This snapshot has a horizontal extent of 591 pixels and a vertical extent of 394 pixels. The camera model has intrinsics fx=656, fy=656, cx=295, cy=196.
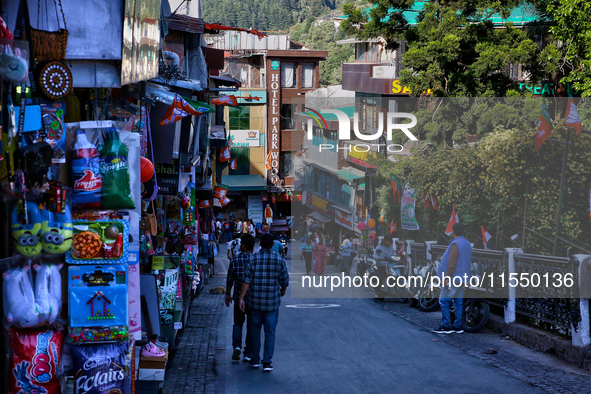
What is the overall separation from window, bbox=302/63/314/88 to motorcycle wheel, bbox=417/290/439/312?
133ft

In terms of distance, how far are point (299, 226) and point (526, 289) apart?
38.9m

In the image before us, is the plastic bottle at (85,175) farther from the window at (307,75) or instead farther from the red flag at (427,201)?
the window at (307,75)

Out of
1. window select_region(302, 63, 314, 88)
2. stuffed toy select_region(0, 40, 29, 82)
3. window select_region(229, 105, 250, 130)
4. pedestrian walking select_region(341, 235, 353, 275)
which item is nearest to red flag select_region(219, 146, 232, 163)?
pedestrian walking select_region(341, 235, 353, 275)

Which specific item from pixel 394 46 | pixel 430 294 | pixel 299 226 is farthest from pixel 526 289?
pixel 299 226

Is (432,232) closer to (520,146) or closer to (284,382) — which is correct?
(520,146)

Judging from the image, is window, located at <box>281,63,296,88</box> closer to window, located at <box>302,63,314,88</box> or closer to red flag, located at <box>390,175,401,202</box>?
window, located at <box>302,63,314,88</box>

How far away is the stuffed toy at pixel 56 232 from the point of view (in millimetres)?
5195

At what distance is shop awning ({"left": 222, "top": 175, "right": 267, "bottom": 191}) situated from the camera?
168 ft

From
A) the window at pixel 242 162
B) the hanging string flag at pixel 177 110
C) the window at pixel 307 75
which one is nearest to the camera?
the hanging string flag at pixel 177 110

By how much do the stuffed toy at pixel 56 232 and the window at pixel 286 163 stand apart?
156 feet

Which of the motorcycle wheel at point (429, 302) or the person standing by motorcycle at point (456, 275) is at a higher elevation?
the person standing by motorcycle at point (456, 275)

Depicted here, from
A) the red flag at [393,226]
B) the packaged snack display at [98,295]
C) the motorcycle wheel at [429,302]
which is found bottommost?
the motorcycle wheel at [429,302]

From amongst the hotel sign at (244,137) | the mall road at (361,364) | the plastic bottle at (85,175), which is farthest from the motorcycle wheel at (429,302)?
the hotel sign at (244,137)

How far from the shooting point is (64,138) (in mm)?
5410
